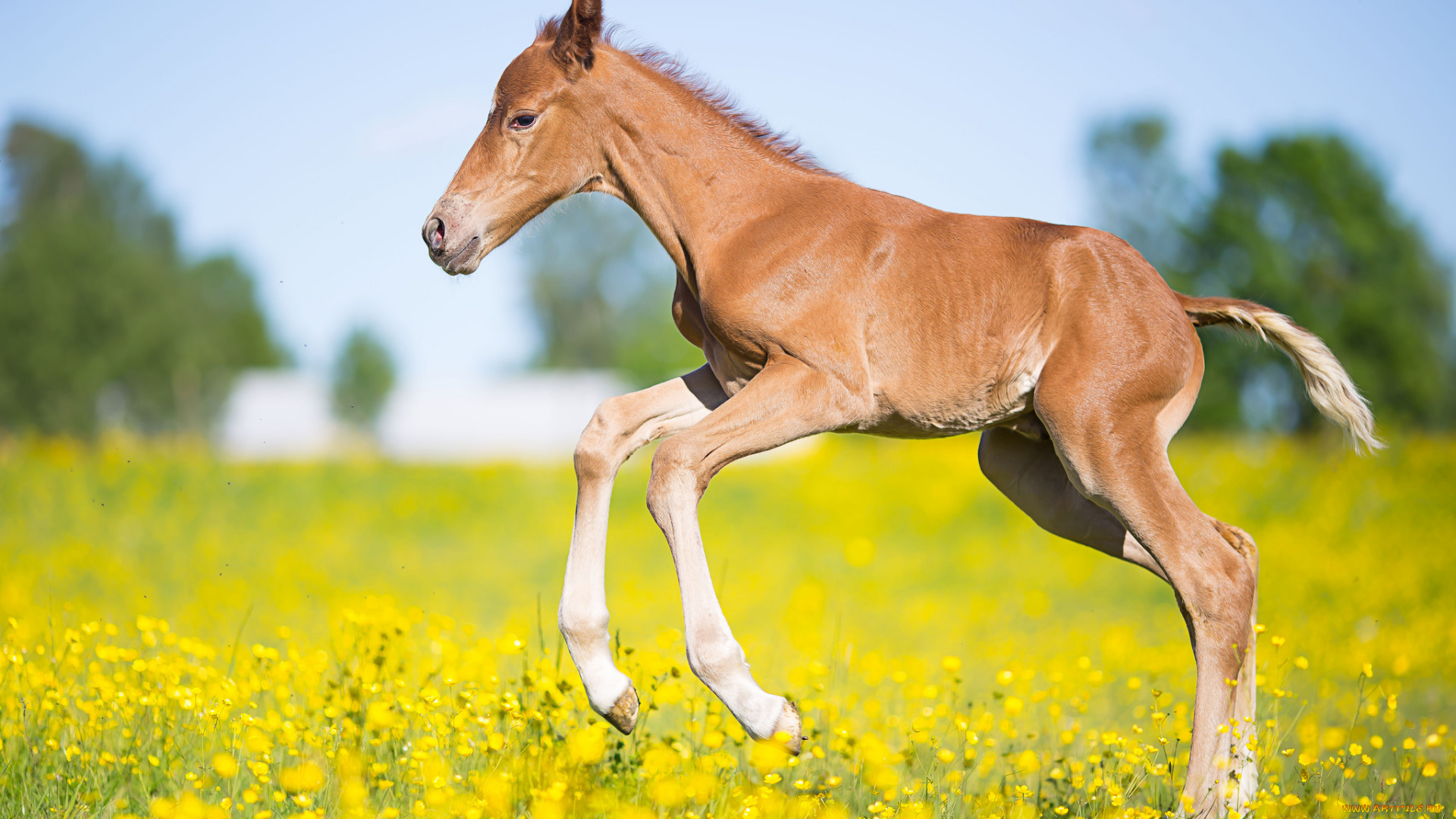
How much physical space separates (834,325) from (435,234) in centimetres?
148

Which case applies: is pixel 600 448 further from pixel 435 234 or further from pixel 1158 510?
pixel 1158 510

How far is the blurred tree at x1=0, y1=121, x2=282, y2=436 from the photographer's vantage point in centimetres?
3125

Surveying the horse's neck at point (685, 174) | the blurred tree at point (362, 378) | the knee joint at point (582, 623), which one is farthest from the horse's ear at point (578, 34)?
the blurred tree at point (362, 378)

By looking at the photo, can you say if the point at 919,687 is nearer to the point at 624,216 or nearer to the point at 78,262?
the point at 78,262

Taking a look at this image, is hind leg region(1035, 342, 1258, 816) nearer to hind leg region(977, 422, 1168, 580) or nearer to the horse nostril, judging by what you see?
hind leg region(977, 422, 1168, 580)

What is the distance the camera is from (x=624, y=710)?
3162 millimetres

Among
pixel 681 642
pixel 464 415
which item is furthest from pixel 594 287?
pixel 681 642

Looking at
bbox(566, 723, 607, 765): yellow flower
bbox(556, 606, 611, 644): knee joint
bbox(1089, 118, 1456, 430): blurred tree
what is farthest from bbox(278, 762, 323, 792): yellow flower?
bbox(1089, 118, 1456, 430): blurred tree

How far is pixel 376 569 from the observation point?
1398cm

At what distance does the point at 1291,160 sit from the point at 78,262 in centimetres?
4230

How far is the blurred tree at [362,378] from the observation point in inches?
1725

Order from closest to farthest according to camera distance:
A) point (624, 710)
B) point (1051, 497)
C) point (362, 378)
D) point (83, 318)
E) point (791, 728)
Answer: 1. point (791, 728)
2. point (624, 710)
3. point (1051, 497)
4. point (83, 318)
5. point (362, 378)

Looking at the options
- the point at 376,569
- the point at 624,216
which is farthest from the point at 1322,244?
the point at 376,569

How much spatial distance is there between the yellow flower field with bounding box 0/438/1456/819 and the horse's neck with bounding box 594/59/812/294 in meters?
1.50
